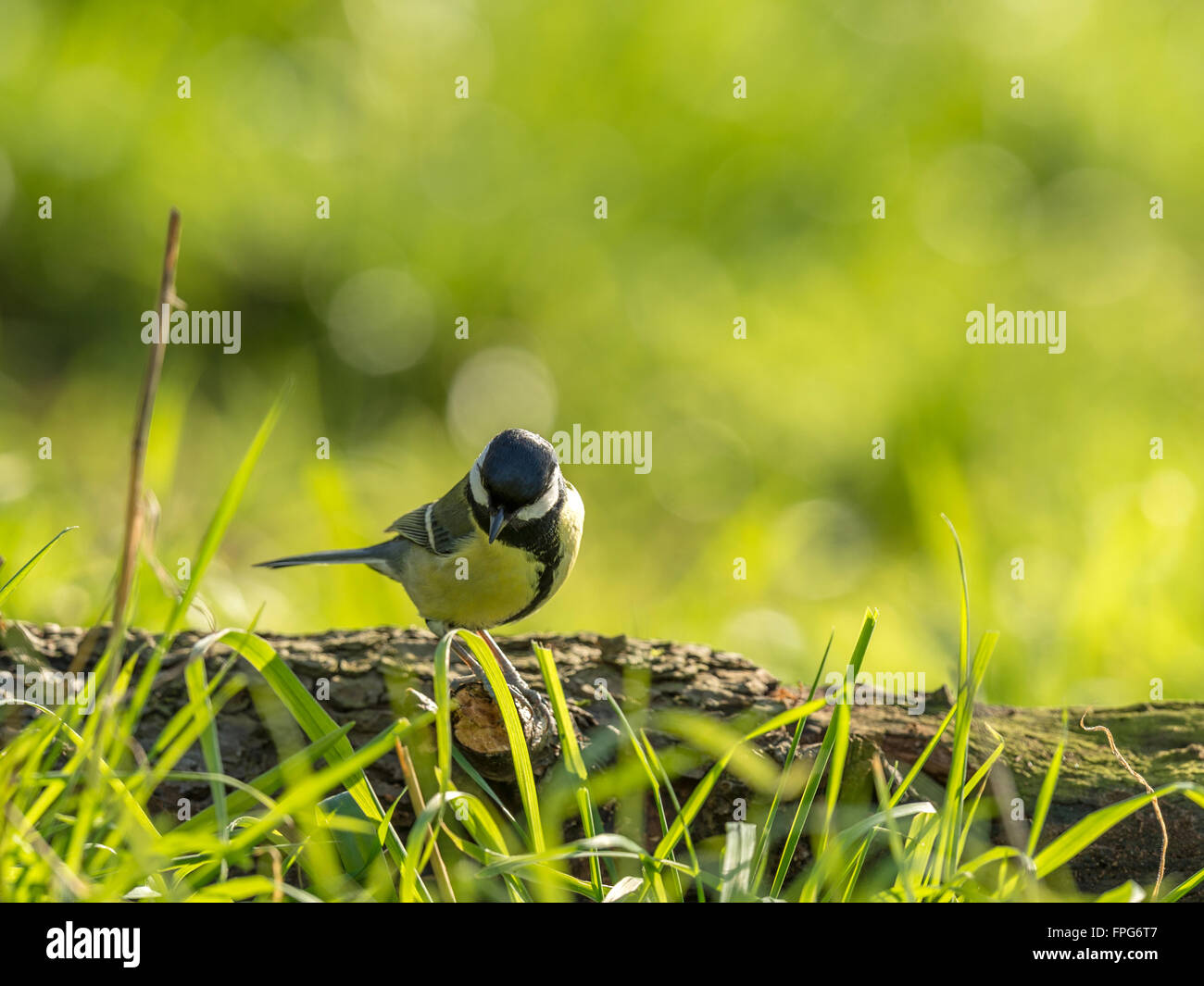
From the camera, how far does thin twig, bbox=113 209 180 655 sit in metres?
1.46

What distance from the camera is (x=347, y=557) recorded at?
3646 mm

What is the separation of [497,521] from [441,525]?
57cm

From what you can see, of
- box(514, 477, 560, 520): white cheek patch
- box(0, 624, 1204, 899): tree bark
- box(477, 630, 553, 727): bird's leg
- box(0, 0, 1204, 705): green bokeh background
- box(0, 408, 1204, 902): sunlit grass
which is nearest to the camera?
box(0, 408, 1204, 902): sunlit grass

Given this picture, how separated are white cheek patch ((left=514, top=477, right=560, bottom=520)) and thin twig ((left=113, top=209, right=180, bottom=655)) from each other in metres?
1.38

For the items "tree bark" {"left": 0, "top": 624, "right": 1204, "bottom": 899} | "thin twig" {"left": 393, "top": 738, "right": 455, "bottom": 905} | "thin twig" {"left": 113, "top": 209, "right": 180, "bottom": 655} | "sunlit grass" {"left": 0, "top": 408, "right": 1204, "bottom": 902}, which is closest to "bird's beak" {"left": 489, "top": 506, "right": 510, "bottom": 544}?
"tree bark" {"left": 0, "top": 624, "right": 1204, "bottom": 899}

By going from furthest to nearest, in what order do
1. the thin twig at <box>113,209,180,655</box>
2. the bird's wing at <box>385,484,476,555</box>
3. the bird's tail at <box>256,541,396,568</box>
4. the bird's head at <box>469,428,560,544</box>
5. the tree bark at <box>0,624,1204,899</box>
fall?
the bird's tail at <box>256,541,396,568</box> → the bird's wing at <box>385,484,476,555</box> → the bird's head at <box>469,428,560,544</box> → the tree bark at <box>0,624,1204,899</box> → the thin twig at <box>113,209,180,655</box>

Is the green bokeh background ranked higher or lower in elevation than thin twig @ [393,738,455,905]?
higher

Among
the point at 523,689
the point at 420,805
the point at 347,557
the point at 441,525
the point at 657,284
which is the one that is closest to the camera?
the point at 420,805

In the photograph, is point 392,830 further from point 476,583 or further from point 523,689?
point 476,583

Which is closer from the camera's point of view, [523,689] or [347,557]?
[523,689]

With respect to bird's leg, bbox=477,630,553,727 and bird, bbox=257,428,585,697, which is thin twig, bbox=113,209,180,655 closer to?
bird's leg, bbox=477,630,553,727

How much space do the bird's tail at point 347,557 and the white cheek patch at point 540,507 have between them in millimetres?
747

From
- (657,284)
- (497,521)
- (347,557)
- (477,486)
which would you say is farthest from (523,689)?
(657,284)
